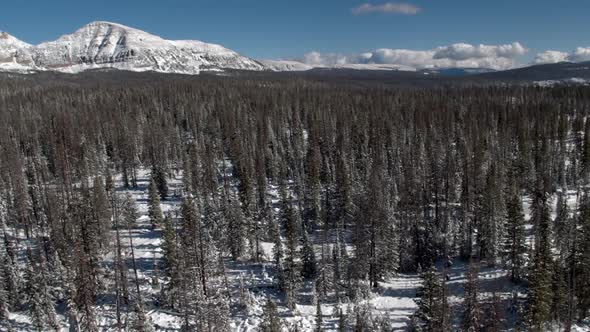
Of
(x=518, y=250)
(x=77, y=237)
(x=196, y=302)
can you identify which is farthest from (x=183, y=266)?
(x=518, y=250)

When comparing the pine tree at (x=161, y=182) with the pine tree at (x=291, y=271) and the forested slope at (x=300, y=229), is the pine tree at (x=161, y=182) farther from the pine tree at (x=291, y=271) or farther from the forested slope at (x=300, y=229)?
the pine tree at (x=291, y=271)

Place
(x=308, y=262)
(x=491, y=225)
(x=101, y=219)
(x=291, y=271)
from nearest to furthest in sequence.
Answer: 1. (x=291, y=271)
2. (x=308, y=262)
3. (x=491, y=225)
4. (x=101, y=219)

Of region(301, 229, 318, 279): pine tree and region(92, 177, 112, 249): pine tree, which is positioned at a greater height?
region(92, 177, 112, 249): pine tree

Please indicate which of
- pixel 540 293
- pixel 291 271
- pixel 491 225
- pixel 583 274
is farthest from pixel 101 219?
pixel 583 274

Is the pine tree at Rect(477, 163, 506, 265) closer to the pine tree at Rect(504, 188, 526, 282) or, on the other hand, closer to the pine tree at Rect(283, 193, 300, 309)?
the pine tree at Rect(504, 188, 526, 282)

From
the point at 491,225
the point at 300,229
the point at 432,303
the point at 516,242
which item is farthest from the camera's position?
the point at 300,229

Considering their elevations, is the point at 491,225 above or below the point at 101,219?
below

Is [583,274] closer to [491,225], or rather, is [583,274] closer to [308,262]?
[491,225]

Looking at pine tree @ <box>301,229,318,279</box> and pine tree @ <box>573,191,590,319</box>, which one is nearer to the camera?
pine tree @ <box>573,191,590,319</box>

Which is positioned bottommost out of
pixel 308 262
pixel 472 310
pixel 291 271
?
pixel 308 262

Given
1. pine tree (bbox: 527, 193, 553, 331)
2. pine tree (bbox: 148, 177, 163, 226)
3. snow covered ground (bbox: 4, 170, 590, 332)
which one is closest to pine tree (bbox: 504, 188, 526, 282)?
snow covered ground (bbox: 4, 170, 590, 332)

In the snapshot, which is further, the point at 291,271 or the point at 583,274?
the point at 291,271
